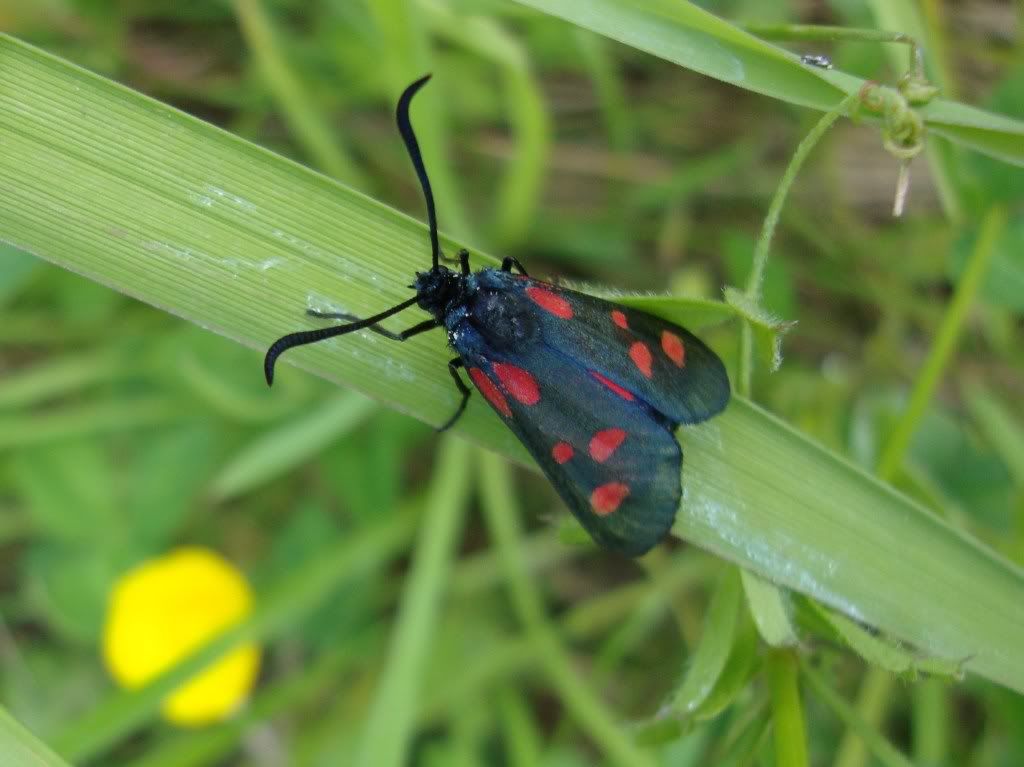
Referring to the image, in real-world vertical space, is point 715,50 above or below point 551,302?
above

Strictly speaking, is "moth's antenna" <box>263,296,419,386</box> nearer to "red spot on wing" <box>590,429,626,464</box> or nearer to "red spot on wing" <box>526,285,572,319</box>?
"red spot on wing" <box>526,285,572,319</box>

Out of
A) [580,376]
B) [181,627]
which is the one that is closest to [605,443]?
[580,376]

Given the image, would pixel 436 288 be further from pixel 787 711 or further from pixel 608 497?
pixel 787 711

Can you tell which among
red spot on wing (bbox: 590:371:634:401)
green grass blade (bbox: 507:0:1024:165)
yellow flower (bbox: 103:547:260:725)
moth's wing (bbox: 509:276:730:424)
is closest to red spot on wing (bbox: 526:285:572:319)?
moth's wing (bbox: 509:276:730:424)

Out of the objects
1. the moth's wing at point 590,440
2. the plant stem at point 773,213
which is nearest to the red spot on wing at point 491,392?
the moth's wing at point 590,440

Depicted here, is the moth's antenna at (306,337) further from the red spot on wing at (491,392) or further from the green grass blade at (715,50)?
the green grass blade at (715,50)
